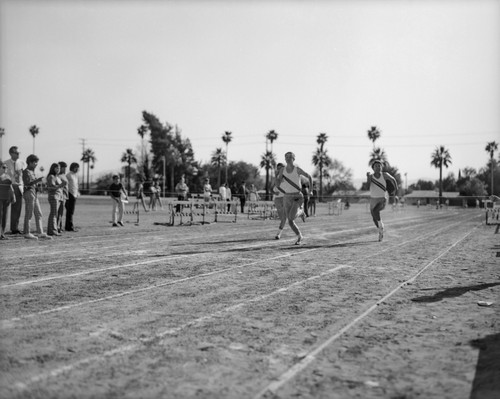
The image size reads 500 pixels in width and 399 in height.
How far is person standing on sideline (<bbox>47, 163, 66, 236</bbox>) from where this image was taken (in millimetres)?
13352

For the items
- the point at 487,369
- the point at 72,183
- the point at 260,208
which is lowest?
the point at 487,369

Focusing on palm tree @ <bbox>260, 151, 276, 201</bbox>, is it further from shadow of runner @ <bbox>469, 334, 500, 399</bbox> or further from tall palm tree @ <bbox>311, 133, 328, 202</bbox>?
shadow of runner @ <bbox>469, 334, 500, 399</bbox>

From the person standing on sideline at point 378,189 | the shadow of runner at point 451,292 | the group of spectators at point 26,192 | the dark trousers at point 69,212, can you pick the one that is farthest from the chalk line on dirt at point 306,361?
the dark trousers at point 69,212

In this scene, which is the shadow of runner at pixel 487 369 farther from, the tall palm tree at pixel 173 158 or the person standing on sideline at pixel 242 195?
the tall palm tree at pixel 173 158

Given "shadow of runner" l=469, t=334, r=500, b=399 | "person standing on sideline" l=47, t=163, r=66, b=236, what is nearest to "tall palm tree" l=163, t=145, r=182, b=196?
"person standing on sideline" l=47, t=163, r=66, b=236

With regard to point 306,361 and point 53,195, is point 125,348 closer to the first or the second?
point 306,361

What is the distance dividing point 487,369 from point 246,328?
→ 1938 mm

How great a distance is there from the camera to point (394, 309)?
5469 millimetres

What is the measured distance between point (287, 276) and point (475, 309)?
2686 millimetres

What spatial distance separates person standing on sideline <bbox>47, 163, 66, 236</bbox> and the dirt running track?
4.49 metres

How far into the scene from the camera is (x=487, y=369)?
3.69 meters

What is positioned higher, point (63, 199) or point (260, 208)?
point (63, 199)

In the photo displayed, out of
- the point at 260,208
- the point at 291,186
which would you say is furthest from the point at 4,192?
the point at 260,208

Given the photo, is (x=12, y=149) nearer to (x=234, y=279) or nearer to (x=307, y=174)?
(x=307, y=174)
